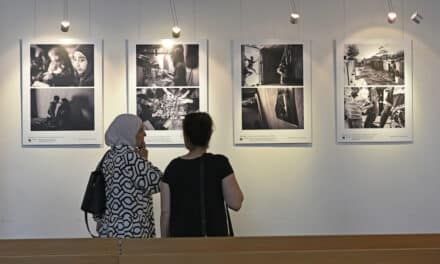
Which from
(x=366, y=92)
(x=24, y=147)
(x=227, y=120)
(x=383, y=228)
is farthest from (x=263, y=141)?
(x=24, y=147)

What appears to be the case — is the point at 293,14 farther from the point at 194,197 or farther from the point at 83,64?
the point at 194,197

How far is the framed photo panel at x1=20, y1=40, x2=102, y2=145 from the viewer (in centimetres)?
406

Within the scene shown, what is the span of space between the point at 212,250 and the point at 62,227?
110 inches

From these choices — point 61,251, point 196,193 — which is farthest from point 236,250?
point 196,193

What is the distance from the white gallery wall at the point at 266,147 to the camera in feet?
13.5

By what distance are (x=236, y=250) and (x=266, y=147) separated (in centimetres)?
261

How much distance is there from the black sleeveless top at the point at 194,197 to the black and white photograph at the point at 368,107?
1.90m

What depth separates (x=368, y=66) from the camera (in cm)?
418

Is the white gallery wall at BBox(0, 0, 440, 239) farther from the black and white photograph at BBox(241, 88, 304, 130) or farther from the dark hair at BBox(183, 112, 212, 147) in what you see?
the dark hair at BBox(183, 112, 212, 147)

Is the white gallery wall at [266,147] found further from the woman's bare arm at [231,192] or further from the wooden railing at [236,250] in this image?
the wooden railing at [236,250]

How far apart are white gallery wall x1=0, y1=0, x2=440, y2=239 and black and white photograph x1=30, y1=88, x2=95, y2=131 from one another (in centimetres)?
14

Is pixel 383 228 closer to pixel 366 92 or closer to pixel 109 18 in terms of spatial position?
pixel 366 92

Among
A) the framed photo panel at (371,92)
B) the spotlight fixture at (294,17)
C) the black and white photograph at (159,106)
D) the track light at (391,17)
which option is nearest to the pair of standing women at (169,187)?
the black and white photograph at (159,106)

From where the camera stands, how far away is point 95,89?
4074 mm
